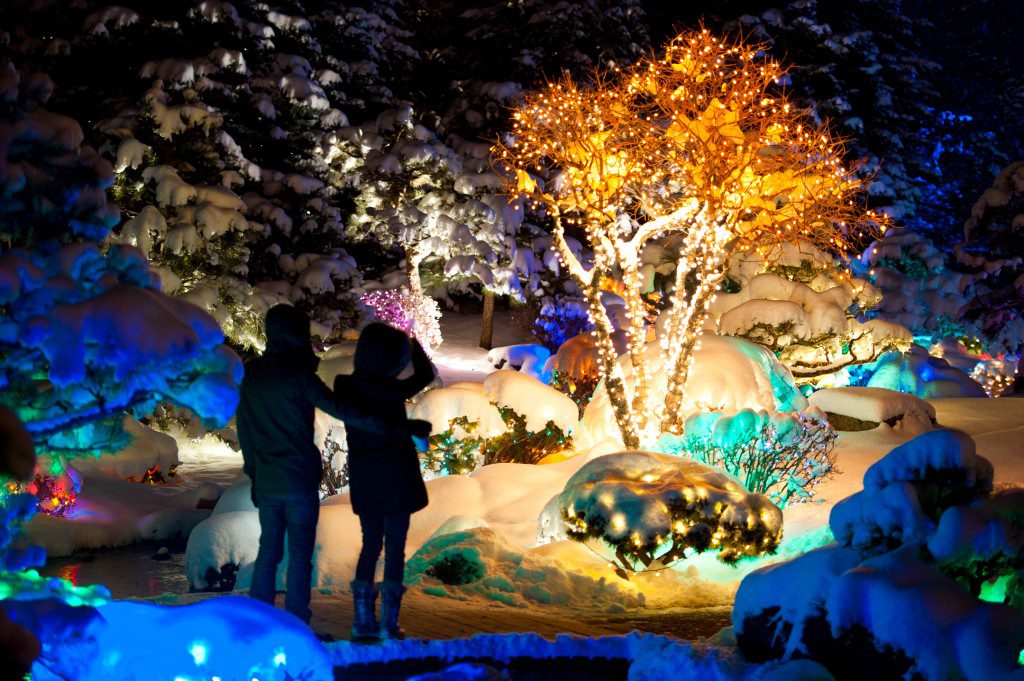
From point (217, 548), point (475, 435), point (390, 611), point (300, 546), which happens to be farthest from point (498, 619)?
point (475, 435)

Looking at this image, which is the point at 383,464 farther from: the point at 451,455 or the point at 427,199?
the point at 427,199

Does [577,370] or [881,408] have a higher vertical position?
[577,370]

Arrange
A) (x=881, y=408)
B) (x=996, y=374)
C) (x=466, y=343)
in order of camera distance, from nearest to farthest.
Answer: (x=881, y=408)
(x=996, y=374)
(x=466, y=343)

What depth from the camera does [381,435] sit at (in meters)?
4.45

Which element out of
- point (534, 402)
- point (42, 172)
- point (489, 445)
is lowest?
point (489, 445)

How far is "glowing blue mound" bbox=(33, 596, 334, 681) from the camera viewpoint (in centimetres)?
329

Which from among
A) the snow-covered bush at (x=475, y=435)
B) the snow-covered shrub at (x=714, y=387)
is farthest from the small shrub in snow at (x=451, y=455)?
the snow-covered shrub at (x=714, y=387)

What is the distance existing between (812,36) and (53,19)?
69.3 ft

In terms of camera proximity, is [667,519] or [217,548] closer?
[667,519]

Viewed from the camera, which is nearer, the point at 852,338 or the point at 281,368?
the point at 281,368

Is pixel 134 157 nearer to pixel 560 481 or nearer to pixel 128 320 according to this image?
pixel 560 481

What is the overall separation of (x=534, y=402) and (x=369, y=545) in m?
8.28

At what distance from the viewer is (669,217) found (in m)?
10.6

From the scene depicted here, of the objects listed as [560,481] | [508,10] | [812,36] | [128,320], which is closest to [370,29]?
[508,10]
